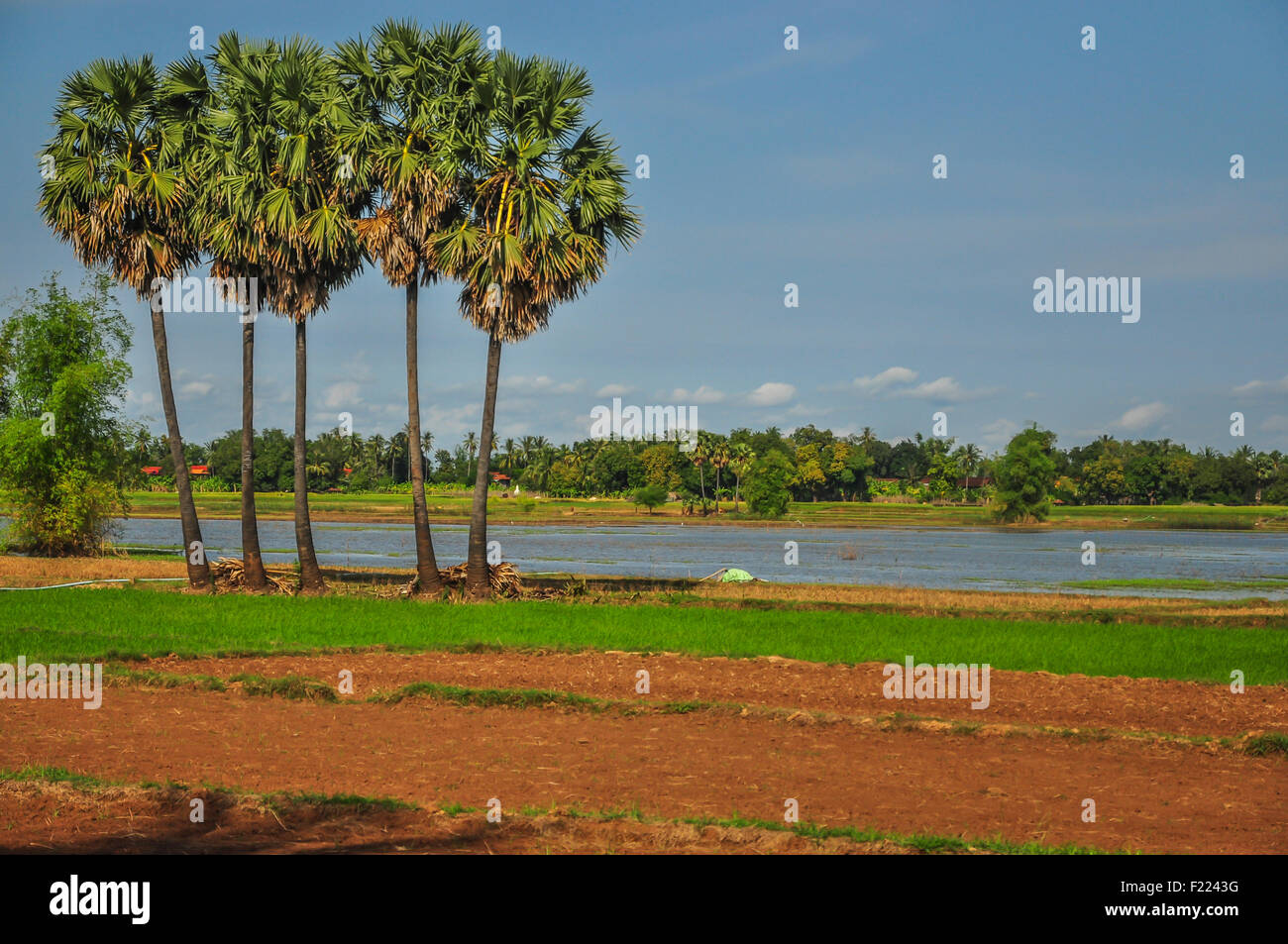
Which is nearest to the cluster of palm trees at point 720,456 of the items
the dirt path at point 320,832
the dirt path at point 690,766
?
the dirt path at point 690,766

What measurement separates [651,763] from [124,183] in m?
27.2

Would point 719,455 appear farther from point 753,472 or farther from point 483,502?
point 483,502

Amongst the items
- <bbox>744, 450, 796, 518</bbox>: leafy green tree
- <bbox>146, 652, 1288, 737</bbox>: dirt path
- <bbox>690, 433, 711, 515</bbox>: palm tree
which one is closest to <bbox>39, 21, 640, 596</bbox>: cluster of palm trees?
<bbox>146, 652, 1288, 737</bbox>: dirt path

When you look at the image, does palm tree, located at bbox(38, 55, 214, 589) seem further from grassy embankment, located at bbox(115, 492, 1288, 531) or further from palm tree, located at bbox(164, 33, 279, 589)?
grassy embankment, located at bbox(115, 492, 1288, 531)

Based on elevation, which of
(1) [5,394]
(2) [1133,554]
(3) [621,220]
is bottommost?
(2) [1133,554]

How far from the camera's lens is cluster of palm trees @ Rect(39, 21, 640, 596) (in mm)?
30562

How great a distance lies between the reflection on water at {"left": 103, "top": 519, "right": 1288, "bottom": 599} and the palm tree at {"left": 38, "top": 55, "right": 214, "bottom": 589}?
19456 mm

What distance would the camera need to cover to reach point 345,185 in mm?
32500

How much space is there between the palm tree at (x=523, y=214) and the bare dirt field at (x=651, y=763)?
13204 mm

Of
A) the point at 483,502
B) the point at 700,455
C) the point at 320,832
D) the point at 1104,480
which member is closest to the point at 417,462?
the point at 483,502
